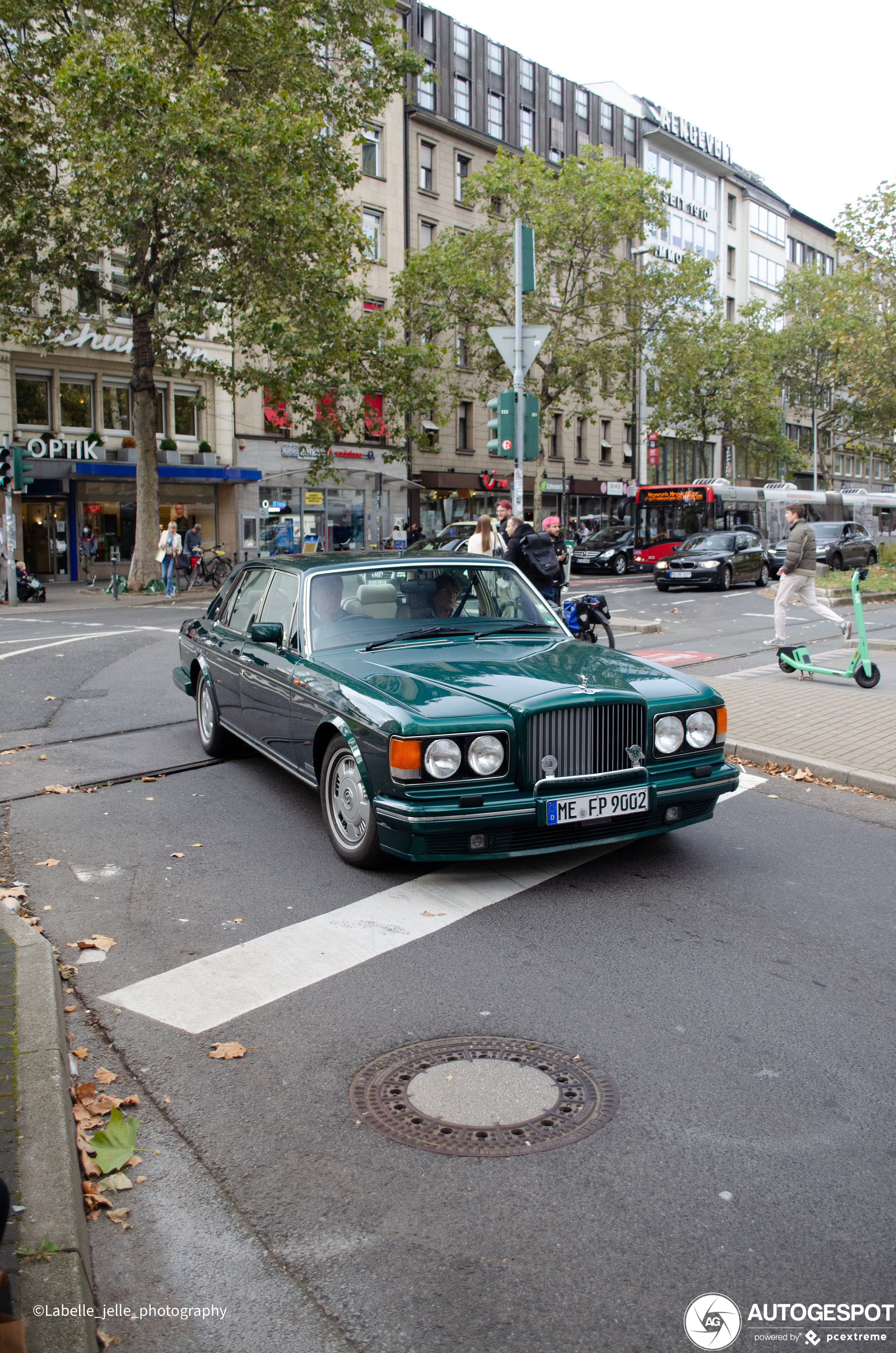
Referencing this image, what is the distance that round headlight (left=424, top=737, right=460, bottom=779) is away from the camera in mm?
4859

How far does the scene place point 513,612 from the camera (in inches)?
263

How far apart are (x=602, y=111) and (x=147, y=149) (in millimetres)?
38280

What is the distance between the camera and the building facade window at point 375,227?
4166cm

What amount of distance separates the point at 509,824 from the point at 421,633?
64.9 inches

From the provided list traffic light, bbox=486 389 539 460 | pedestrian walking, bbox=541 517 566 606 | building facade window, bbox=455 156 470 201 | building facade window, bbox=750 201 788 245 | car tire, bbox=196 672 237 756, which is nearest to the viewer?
car tire, bbox=196 672 237 756

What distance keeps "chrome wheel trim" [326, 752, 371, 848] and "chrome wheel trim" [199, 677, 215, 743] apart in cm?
248

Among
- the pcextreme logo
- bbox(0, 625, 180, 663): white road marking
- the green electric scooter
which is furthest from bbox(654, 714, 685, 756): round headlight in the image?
bbox(0, 625, 180, 663): white road marking

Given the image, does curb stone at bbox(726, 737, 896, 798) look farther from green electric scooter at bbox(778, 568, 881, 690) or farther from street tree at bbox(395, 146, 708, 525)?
street tree at bbox(395, 146, 708, 525)

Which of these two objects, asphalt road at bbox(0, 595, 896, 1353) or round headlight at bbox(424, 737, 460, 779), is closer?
asphalt road at bbox(0, 595, 896, 1353)

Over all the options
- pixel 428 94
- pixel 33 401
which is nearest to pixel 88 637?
pixel 33 401

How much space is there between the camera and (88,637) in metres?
16.5

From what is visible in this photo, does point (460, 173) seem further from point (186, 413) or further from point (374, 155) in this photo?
point (186, 413)

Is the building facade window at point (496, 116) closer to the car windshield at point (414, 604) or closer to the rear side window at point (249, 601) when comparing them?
the rear side window at point (249, 601)

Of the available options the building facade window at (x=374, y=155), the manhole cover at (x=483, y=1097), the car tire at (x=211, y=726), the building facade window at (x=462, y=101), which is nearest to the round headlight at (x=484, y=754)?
the manhole cover at (x=483, y=1097)
